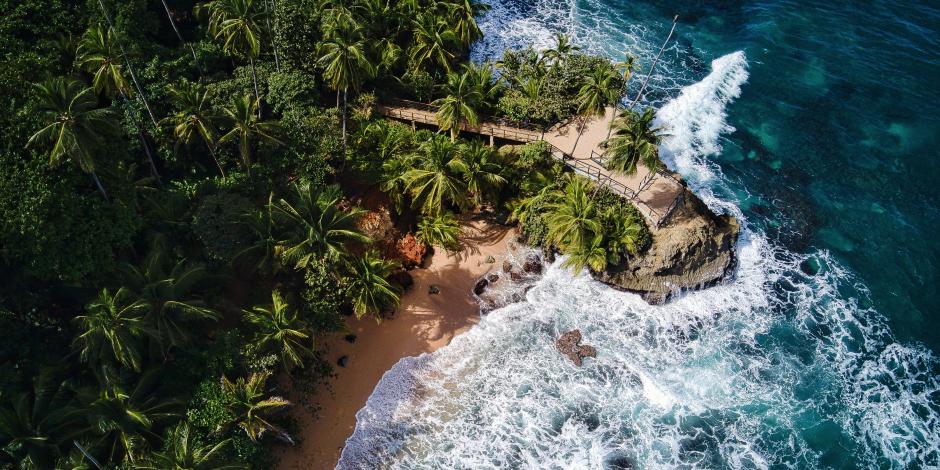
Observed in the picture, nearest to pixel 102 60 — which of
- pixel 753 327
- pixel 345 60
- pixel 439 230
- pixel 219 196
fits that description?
pixel 219 196

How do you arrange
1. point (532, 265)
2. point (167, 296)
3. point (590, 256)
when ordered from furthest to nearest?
1. point (532, 265)
2. point (590, 256)
3. point (167, 296)

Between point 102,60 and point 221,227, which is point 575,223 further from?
point 102,60

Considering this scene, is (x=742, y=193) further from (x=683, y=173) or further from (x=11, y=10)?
(x=11, y=10)

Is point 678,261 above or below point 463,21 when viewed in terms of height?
below

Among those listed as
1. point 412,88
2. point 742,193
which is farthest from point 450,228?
point 742,193

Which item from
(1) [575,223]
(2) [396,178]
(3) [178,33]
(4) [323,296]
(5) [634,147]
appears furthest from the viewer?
(3) [178,33]

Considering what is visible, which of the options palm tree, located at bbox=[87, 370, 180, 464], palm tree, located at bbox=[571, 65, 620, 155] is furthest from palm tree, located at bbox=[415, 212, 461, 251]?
palm tree, located at bbox=[87, 370, 180, 464]

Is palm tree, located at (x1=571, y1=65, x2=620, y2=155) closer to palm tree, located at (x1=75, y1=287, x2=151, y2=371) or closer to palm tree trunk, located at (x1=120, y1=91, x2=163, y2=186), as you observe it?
palm tree trunk, located at (x1=120, y1=91, x2=163, y2=186)

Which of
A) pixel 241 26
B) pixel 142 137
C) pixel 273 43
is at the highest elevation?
pixel 241 26

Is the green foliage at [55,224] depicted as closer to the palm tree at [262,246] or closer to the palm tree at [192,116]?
the palm tree at [262,246]
